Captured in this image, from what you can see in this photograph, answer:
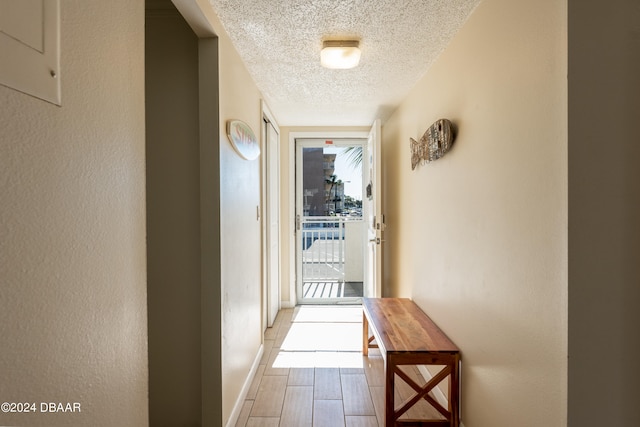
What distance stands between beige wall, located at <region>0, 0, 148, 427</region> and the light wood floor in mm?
1258

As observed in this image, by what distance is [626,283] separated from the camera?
0.96 meters

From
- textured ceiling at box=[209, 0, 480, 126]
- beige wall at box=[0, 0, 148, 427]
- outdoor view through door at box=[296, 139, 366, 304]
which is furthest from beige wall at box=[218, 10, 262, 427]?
outdoor view through door at box=[296, 139, 366, 304]

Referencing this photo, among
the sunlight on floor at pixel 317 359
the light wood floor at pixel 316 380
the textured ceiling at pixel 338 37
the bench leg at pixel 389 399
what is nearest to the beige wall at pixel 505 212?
the textured ceiling at pixel 338 37

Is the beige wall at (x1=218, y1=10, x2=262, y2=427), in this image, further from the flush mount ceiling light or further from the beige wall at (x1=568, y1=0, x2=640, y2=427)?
the beige wall at (x1=568, y1=0, x2=640, y2=427)

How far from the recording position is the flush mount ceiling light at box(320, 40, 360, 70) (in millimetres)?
1867

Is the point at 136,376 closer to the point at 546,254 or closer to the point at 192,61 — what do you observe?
the point at 546,254

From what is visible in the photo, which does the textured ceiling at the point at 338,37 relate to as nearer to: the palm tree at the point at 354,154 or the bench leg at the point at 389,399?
the palm tree at the point at 354,154

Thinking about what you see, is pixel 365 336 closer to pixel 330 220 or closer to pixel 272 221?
pixel 272 221

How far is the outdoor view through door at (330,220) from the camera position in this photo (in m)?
4.11

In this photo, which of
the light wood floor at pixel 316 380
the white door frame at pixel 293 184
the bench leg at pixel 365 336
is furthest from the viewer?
the white door frame at pixel 293 184

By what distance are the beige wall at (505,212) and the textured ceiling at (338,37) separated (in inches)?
7.0

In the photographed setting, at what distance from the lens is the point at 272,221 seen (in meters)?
3.43

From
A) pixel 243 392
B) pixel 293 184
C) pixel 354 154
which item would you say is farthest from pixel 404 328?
pixel 354 154

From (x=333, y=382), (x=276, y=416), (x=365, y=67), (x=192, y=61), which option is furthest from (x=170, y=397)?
(x=365, y=67)
